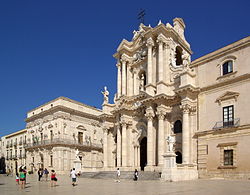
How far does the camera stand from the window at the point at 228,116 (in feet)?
65.9

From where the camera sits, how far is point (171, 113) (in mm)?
24906

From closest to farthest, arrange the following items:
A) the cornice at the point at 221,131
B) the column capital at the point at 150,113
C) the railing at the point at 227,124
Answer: the cornice at the point at 221,131 → the railing at the point at 227,124 → the column capital at the point at 150,113

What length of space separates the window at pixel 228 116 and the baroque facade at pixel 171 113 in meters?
0.08

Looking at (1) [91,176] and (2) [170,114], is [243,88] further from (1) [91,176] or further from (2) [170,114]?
(1) [91,176]

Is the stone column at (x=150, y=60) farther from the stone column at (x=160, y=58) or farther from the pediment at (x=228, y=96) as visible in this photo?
the pediment at (x=228, y=96)

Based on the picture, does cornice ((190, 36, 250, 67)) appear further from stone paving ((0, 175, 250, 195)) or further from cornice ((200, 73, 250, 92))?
stone paving ((0, 175, 250, 195))

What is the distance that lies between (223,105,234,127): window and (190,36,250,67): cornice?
454 cm

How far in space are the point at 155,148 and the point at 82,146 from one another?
1793 centimetres

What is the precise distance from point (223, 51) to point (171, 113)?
Answer: 728 cm

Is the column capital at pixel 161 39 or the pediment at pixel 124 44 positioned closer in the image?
the column capital at pixel 161 39

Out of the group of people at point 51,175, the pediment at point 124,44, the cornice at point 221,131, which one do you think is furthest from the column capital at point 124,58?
the group of people at point 51,175

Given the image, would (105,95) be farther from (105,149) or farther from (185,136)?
(185,136)

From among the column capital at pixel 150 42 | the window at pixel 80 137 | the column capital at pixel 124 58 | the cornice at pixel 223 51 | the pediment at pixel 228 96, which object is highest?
the column capital at pixel 150 42

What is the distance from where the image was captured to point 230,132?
19734 mm
